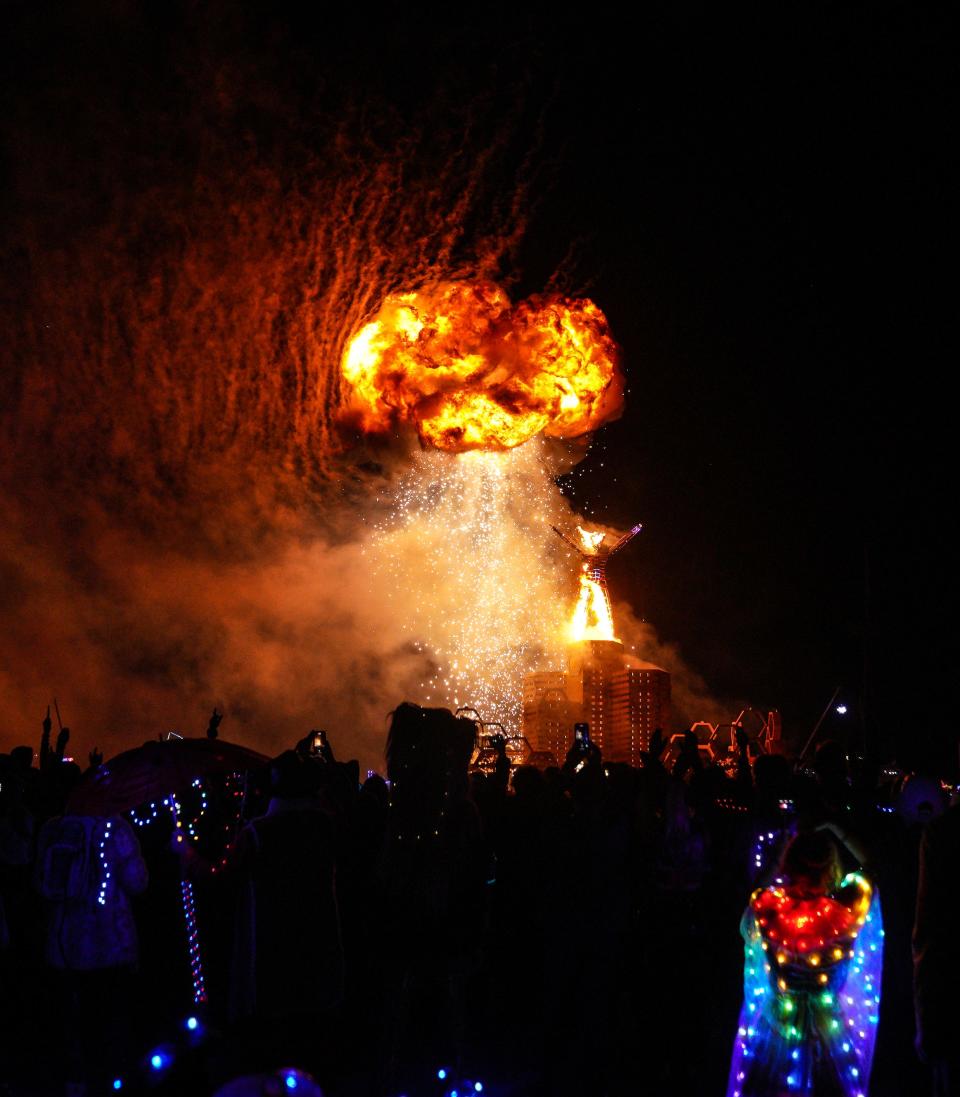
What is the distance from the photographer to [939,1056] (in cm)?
409

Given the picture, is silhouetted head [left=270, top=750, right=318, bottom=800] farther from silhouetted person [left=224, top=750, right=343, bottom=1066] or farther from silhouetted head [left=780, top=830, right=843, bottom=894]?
silhouetted head [left=780, top=830, right=843, bottom=894]

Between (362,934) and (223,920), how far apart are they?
1.11 m

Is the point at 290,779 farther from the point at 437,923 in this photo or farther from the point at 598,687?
the point at 598,687

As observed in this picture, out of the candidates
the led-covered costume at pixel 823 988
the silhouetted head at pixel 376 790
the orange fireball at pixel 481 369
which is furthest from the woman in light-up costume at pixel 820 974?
the orange fireball at pixel 481 369

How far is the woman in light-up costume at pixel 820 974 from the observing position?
14.7 ft

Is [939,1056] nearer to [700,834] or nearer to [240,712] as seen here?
[700,834]

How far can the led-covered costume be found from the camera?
4.47 metres

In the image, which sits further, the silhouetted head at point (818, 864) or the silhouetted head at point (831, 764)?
the silhouetted head at point (831, 764)

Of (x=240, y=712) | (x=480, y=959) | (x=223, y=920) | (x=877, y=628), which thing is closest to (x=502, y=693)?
(x=877, y=628)

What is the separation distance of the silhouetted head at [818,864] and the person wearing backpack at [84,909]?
3512mm

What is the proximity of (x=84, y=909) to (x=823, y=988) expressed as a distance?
370 cm

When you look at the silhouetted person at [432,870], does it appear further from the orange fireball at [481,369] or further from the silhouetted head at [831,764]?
the orange fireball at [481,369]

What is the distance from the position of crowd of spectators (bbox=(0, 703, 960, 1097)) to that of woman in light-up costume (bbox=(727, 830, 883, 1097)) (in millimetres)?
124

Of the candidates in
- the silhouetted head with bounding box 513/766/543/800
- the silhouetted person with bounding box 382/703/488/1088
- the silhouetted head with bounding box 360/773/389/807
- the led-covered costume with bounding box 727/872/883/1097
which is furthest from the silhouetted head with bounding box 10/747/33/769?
the led-covered costume with bounding box 727/872/883/1097
